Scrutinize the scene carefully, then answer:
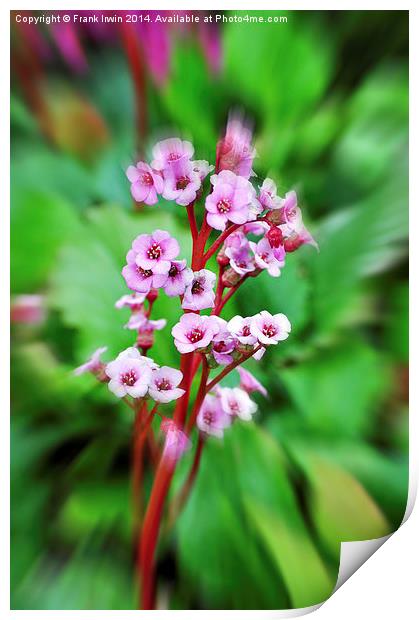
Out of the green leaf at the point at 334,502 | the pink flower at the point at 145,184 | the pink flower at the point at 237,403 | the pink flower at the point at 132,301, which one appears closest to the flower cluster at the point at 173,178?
the pink flower at the point at 145,184

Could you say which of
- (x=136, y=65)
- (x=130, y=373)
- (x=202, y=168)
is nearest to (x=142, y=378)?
(x=130, y=373)

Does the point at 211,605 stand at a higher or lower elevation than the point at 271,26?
lower

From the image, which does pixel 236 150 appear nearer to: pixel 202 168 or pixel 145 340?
pixel 202 168

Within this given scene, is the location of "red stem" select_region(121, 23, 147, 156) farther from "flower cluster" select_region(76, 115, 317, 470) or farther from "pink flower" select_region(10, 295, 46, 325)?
"pink flower" select_region(10, 295, 46, 325)

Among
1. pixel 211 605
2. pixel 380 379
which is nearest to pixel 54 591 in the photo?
pixel 211 605

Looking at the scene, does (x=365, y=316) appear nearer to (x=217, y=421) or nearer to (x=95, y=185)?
(x=217, y=421)

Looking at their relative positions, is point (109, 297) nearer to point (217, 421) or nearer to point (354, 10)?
point (217, 421)
